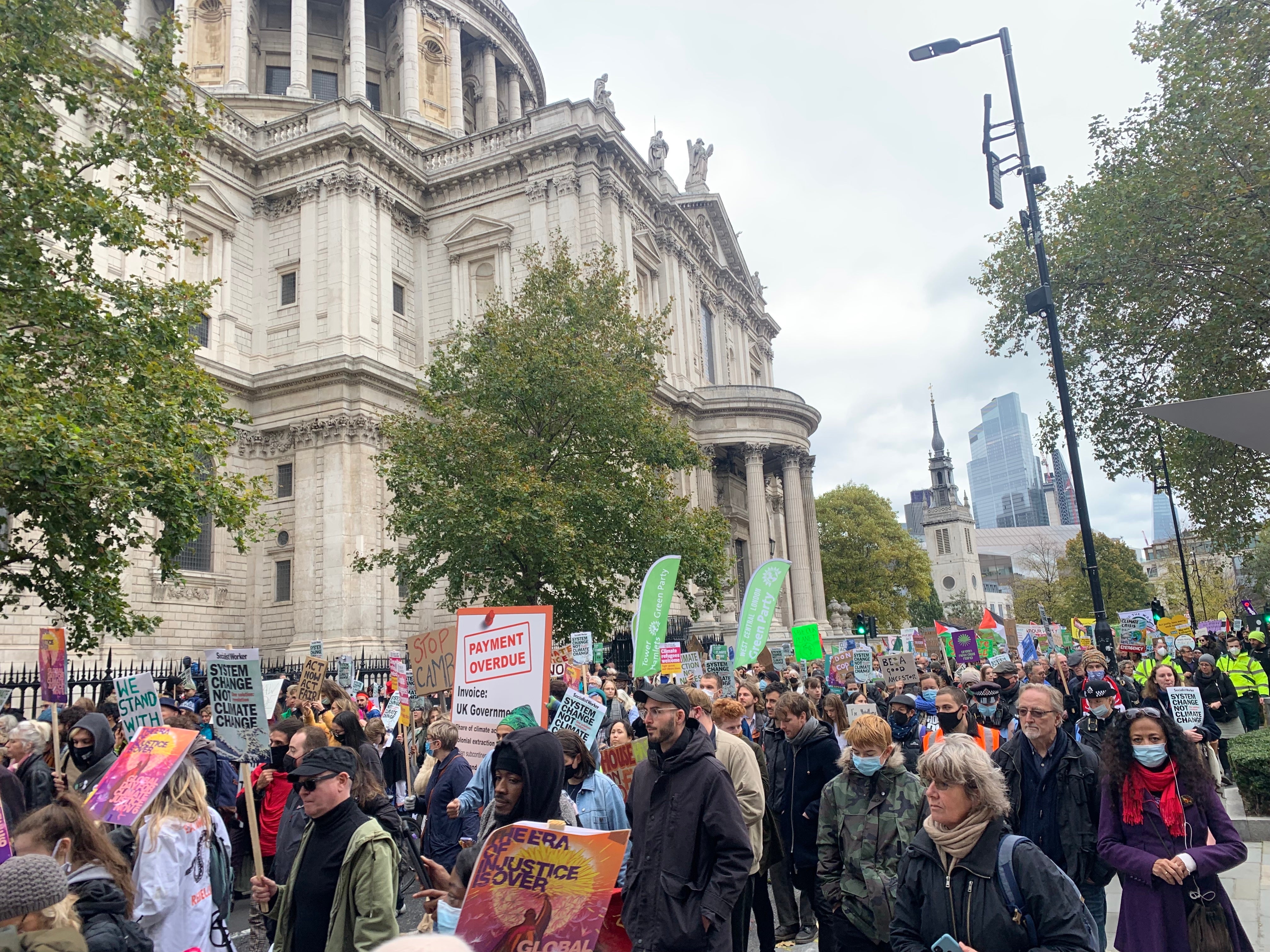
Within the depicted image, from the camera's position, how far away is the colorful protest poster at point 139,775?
5008mm

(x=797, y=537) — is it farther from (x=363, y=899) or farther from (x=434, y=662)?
(x=363, y=899)

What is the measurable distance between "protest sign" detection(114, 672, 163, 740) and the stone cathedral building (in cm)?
1733

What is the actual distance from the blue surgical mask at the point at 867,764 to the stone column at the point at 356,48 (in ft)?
138

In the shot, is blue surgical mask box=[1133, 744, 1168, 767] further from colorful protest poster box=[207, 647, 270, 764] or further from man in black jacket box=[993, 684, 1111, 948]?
colorful protest poster box=[207, 647, 270, 764]

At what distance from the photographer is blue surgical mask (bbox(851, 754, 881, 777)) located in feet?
17.5

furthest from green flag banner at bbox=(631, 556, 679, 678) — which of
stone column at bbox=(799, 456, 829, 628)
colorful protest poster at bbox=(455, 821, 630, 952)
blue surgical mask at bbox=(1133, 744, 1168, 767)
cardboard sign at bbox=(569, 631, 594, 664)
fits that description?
stone column at bbox=(799, 456, 829, 628)

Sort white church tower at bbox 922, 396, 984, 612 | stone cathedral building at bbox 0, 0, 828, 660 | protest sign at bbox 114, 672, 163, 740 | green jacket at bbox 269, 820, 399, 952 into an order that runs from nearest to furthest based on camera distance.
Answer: green jacket at bbox 269, 820, 399, 952 → protest sign at bbox 114, 672, 163, 740 → stone cathedral building at bbox 0, 0, 828, 660 → white church tower at bbox 922, 396, 984, 612

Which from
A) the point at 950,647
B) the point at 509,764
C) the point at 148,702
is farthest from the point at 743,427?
the point at 509,764

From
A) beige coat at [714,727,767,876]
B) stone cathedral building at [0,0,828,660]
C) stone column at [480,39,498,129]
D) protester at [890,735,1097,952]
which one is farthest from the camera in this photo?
stone column at [480,39,498,129]

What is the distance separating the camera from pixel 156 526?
26.2m

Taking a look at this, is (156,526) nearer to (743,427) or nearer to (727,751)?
(743,427)

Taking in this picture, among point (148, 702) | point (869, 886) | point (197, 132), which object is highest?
point (197, 132)

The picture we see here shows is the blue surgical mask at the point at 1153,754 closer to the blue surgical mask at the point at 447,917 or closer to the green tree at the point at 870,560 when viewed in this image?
the blue surgical mask at the point at 447,917

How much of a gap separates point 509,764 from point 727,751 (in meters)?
2.38
